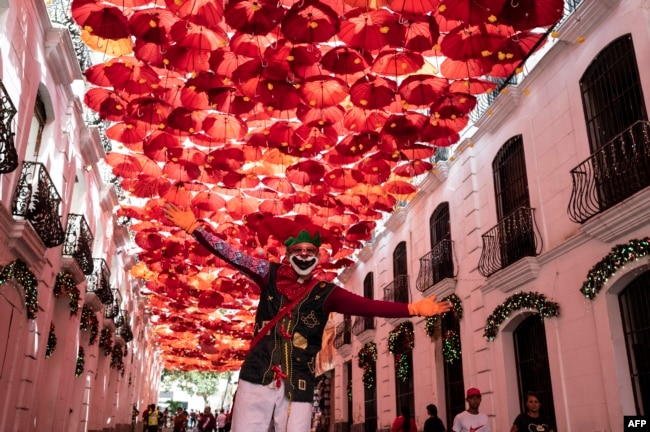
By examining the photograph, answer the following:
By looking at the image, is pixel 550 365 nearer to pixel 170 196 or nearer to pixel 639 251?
pixel 639 251

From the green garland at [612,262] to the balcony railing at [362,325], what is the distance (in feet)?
35.9

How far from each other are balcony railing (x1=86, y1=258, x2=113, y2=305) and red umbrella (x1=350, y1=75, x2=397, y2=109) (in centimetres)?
983

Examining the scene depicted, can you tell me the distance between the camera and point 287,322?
14.9ft

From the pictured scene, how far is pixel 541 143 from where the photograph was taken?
1042 cm

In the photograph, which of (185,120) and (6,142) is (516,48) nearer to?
(185,120)

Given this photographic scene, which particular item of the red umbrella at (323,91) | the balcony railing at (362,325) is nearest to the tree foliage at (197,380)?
the balcony railing at (362,325)

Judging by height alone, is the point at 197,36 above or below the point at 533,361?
above

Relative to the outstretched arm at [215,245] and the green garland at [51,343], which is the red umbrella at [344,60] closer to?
the outstretched arm at [215,245]

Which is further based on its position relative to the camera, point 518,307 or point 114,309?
point 114,309

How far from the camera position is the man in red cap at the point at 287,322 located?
4289 millimetres

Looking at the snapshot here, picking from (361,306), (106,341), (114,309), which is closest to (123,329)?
(114,309)

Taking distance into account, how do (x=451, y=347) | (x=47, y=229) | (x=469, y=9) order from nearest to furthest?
1. (x=469, y=9)
2. (x=47, y=229)
3. (x=451, y=347)

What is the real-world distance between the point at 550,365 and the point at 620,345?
1639 millimetres

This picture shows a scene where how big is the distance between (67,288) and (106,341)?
22.7ft
